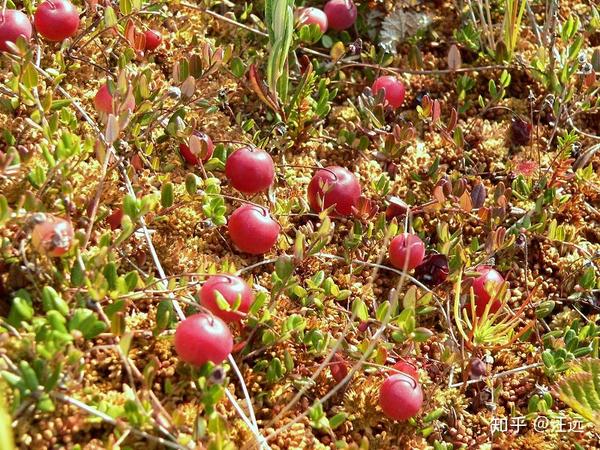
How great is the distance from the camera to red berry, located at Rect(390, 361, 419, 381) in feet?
7.41

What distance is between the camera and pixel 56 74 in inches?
102

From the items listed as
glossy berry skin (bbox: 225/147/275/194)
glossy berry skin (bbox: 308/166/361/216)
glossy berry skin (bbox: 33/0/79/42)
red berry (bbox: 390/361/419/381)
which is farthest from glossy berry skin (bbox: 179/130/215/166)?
red berry (bbox: 390/361/419/381)

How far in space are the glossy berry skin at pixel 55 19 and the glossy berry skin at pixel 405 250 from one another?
1342mm

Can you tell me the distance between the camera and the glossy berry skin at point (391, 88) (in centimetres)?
297

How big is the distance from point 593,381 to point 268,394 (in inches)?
38.2

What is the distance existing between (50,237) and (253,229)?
637mm

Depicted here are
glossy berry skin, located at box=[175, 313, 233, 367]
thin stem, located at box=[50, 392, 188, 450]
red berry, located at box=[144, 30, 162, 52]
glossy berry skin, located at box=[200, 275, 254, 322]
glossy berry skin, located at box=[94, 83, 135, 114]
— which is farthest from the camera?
red berry, located at box=[144, 30, 162, 52]

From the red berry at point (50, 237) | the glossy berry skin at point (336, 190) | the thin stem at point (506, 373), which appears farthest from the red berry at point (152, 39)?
the thin stem at point (506, 373)

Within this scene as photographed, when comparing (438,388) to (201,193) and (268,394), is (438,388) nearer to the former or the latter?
(268,394)

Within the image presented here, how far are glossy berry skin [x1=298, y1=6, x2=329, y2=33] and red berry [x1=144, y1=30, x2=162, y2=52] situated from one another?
557mm

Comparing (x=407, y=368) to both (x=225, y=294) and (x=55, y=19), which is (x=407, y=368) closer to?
(x=225, y=294)

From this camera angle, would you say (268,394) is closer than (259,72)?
Yes

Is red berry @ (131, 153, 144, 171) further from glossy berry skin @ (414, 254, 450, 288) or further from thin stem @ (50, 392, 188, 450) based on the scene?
glossy berry skin @ (414, 254, 450, 288)

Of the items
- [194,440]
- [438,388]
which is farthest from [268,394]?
[438,388]
